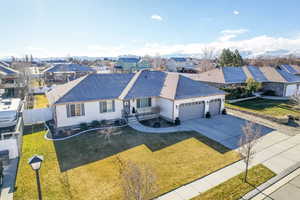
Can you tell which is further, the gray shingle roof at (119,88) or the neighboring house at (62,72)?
the neighboring house at (62,72)

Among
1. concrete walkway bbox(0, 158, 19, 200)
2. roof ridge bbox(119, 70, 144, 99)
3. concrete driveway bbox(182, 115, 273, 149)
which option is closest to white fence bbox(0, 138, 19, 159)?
concrete walkway bbox(0, 158, 19, 200)

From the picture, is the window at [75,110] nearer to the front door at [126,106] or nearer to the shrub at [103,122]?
the shrub at [103,122]

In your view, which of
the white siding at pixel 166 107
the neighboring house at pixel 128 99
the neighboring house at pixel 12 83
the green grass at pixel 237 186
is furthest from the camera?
the neighboring house at pixel 12 83

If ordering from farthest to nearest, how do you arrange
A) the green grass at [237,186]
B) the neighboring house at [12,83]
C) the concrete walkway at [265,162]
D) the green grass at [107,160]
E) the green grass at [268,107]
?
the neighboring house at [12,83] → the green grass at [268,107] → the green grass at [107,160] → the concrete walkway at [265,162] → the green grass at [237,186]

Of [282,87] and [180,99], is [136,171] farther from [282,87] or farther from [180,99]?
[282,87]

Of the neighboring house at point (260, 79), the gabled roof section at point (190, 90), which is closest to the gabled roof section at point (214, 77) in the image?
the neighboring house at point (260, 79)

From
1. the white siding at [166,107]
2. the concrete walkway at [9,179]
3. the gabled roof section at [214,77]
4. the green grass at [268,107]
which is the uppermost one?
the gabled roof section at [214,77]

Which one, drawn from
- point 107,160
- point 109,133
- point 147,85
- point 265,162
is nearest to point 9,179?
point 107,160
